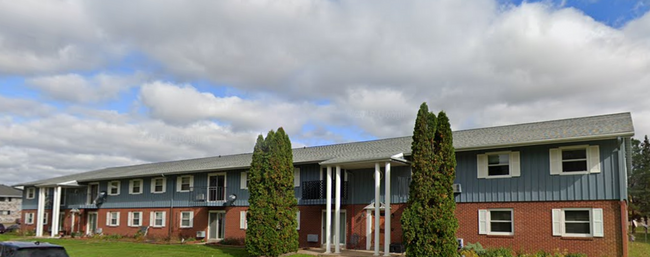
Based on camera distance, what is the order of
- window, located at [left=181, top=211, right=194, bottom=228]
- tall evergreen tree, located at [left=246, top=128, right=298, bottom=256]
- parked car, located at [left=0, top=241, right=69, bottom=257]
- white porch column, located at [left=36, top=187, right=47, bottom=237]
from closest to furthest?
1. parked car, located at [left=0, top=241, right=69, bottom=257]
2. tall evergreen tree, located at [left=246, top=128, right=298, bottom=256]
3. window, located at [left=181, top=211, right=194, bottom=228]
4. white porch column, located at [left=36, top=187, right=47, bottom=237]

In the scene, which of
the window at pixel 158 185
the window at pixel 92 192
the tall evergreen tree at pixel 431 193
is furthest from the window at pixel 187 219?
the tall evergreen tree at pixel 431 193

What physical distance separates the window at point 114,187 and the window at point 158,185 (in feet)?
13.7

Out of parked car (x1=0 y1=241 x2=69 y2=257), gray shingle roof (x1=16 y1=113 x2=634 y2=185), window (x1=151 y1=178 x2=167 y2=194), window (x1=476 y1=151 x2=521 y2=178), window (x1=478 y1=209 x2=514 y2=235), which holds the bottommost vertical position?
parked car (x1=0 y1=241 x2=69 y2=257)

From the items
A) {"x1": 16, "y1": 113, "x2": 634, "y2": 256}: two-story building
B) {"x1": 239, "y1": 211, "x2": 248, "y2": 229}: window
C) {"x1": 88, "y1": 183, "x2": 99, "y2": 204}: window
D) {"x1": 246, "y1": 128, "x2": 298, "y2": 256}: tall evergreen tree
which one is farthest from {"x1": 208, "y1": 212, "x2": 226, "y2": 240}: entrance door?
{"x1": 88, "y1": 183, "x2": 99, "y2": 204}: window

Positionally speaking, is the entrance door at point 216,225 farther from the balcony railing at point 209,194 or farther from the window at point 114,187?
the window at point 114,187

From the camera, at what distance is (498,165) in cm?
2227

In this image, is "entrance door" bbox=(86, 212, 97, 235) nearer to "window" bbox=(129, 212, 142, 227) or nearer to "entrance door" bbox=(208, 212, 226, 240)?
"window" bbox=(129, 212, 142, 227)

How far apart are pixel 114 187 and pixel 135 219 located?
154 inches

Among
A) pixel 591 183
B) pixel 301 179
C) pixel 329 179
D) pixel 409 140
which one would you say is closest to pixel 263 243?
pixel 329 179

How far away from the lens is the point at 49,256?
14258 mm

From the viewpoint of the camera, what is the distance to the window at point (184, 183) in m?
34.8

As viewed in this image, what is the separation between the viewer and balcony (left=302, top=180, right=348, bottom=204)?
26906mm

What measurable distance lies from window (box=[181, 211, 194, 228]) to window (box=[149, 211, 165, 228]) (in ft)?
6.41

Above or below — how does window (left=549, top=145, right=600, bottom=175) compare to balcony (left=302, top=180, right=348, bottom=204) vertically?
above
